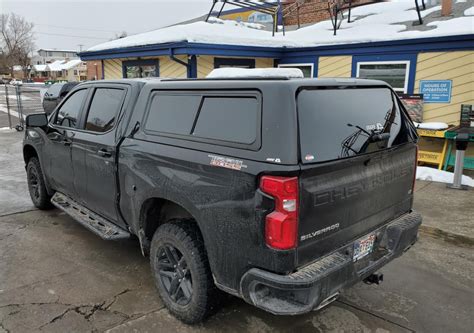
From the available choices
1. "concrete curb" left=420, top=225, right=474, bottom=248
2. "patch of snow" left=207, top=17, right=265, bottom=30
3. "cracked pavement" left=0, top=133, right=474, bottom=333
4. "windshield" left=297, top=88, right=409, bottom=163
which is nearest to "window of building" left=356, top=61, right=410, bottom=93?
"patch of snow" left=207, top=17, right=265, bottom=30

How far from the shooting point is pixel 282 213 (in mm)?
2348

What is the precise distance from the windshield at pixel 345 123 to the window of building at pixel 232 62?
7.97 metres

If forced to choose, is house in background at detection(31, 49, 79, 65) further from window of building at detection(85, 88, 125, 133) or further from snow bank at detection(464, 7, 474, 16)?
window of building at detection(85, 88, 125, 133)

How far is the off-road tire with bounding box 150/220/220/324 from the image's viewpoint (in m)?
2.92

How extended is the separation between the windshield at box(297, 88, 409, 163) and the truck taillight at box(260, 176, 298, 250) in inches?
8.3

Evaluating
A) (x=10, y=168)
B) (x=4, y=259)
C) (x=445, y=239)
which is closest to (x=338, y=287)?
(x=445, y=239)

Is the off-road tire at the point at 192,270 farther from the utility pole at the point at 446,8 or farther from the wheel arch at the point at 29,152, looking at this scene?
the utility pole at the point at 446,8

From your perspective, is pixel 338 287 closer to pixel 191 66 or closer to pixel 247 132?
pixel 247 132

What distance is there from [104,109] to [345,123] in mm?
2499

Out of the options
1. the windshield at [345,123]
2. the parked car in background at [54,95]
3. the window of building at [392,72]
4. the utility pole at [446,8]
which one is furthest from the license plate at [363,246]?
the parked car in background at [54,95]

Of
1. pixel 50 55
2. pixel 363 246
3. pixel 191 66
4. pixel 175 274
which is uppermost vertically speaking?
pixel 50 55

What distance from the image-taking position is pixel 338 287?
2.57 metres

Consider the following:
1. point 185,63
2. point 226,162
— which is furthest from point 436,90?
point 226,162

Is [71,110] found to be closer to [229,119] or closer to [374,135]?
[229,119]
